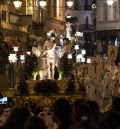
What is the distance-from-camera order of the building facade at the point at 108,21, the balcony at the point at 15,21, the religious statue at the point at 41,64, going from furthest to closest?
the building facade at the point at 108,21, the balcony at the point at 15,21, the religious statue at the point at 41,64

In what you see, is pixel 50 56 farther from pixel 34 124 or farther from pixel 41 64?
pixel 34 124

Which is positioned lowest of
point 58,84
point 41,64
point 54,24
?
point 58,84

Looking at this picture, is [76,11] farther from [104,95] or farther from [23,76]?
[104,95]

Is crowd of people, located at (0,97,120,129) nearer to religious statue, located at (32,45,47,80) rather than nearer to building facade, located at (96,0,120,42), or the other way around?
religious statue, located at (32,45,47,80)

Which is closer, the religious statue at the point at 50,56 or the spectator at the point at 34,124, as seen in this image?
the spectator at the point at 34,124

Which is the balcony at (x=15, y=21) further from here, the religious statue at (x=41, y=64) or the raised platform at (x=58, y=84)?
the raised platform at (x=58, y=84)

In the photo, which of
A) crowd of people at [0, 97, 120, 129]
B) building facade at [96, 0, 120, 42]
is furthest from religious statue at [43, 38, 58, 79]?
building facade at [96, 0, 120, 42]

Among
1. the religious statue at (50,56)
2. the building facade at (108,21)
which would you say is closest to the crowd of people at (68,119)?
the religious statue at (50,56)

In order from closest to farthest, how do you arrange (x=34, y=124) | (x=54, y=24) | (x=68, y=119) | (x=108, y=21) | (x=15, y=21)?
(x=34, y=124) → (x=68, y=119) → (x=15, y=21) → (x=54, y=24) → (x=108, y=21)

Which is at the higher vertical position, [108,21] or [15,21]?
[108,21]

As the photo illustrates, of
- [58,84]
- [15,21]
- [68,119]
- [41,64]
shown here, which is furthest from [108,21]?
[68,119]

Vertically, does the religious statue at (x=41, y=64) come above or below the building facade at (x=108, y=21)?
A: below

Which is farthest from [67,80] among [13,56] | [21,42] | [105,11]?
[105,11]

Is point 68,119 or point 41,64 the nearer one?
point 68,119
